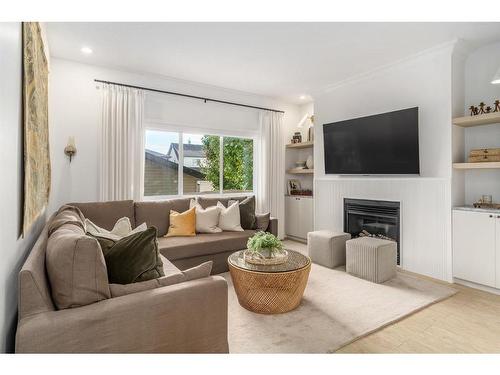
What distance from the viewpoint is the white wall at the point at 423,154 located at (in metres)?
3.18

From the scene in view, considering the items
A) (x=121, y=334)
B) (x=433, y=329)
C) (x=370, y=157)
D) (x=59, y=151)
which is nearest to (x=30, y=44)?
(x=121, y=334)

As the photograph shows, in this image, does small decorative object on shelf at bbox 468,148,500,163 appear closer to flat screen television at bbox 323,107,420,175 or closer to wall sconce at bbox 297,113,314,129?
flat screen television at bbox 323,107,420,175

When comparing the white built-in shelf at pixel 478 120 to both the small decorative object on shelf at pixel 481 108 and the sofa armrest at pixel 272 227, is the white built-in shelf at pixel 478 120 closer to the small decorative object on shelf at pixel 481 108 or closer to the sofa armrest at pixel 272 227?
the small decorative object on shelf at pixel 481 108

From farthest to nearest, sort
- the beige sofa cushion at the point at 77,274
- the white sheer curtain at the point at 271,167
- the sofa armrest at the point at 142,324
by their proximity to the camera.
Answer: the white sheer curtain at the point at 271,167 < the beige sofa cushion at the point at 77,274 < the sofa armrest at the point at 142,324

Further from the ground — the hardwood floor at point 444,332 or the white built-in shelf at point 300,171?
the white built-in shelf at point 300,171

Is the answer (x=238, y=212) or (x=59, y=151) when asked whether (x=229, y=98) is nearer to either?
(x=238, y=212)

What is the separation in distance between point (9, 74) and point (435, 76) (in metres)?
3.88

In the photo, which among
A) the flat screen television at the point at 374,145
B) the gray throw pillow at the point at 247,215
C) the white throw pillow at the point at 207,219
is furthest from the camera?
the gray throw pillow at the point at 247,215

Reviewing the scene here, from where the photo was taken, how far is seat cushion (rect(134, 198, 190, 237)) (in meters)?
3.50

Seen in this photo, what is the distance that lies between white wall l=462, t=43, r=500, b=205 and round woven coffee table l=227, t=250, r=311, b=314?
7.69 ft

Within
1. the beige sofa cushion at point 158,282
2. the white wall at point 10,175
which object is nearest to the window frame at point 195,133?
the white wall at point 10,175

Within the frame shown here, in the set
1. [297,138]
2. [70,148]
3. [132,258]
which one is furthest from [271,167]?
[132,258]

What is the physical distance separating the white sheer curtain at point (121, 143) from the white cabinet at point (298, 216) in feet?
8.97

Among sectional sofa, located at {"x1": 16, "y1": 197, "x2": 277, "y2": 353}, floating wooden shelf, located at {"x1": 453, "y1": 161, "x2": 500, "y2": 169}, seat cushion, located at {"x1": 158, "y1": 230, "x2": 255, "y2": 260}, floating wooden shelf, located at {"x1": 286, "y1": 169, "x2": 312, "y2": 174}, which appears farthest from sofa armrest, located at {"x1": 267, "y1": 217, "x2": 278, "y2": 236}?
sectional sofa, located at {"x1": 16, "y1": 197, "x2": 277, "y2": 353}
